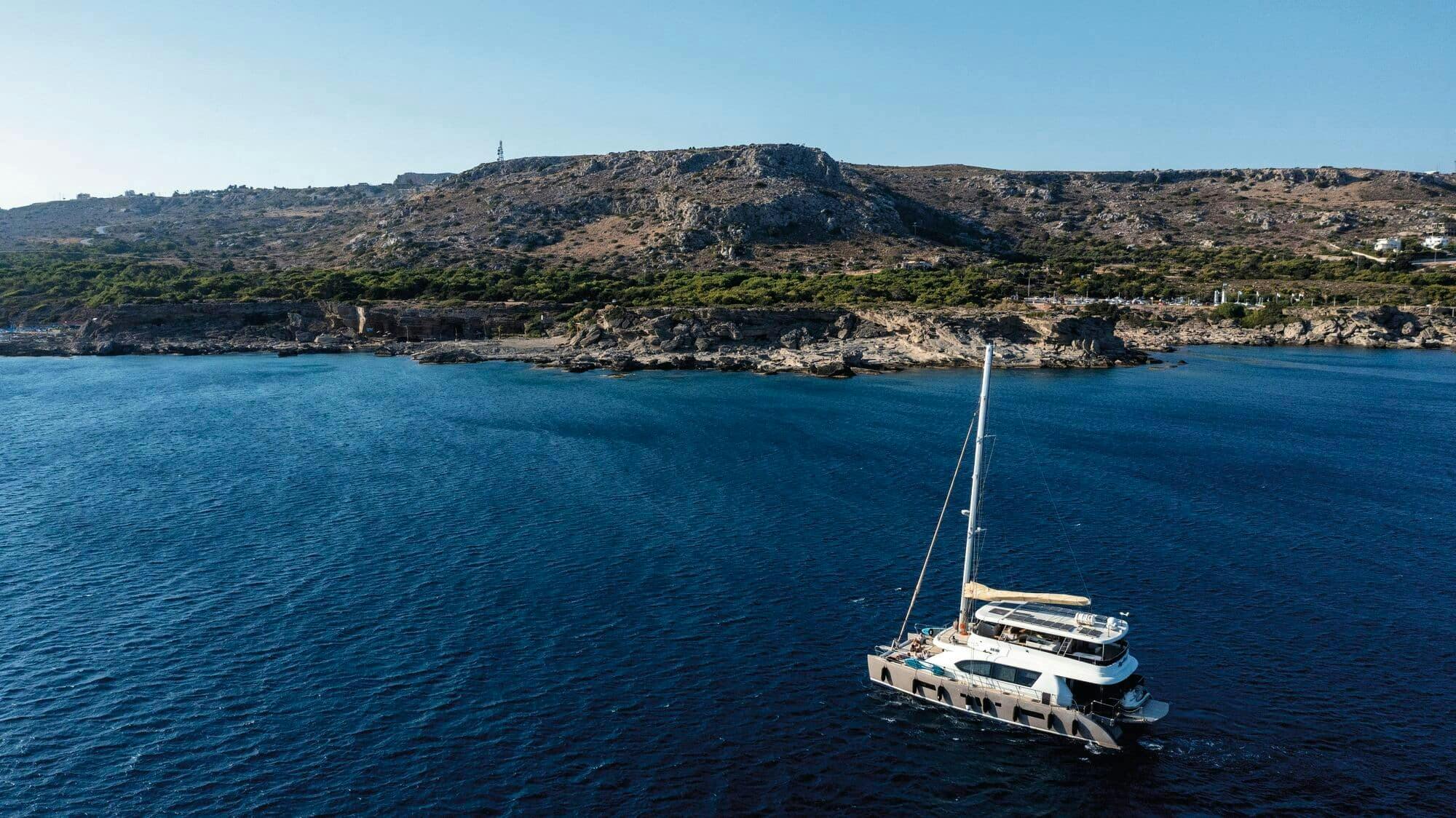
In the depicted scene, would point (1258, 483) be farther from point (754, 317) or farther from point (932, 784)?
point (754, 317)

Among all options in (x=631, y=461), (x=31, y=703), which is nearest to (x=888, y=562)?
(x=631, y=461)

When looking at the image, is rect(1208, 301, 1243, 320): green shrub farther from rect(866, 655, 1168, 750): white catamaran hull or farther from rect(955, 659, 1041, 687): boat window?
rect(955, 659, 1041, 687): boat window

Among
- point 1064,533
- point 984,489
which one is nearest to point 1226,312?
point 984,489

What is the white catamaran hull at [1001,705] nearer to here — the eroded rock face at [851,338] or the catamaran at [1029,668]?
the catamaran at [1029,668]

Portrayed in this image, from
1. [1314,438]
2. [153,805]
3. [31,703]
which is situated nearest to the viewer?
[153,805]

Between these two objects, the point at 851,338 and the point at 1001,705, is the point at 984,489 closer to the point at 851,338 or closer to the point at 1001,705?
the point at 1001,705

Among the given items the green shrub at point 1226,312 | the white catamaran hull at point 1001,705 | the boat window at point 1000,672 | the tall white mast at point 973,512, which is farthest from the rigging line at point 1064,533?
the green shrub at point 1226,312
